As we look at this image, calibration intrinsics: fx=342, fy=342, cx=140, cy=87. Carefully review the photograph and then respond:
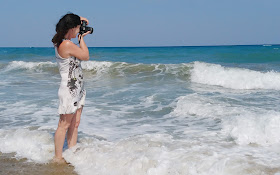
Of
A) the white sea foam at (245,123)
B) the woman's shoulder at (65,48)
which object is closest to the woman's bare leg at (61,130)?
the woman's shoulder at (65,48)

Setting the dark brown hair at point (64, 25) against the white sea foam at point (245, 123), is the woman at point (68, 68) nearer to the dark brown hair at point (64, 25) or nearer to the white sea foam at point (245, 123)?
the dark brown hair at point (64, 25)

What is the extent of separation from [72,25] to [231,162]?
228 centimetres

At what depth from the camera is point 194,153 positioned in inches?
159

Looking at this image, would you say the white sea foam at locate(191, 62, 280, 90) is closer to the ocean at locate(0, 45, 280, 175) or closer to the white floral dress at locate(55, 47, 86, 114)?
the ocean at locate(0, 45, 280, 175)

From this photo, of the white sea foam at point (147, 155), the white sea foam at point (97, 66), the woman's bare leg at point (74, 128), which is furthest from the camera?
the white sea foam at point (97, 66)

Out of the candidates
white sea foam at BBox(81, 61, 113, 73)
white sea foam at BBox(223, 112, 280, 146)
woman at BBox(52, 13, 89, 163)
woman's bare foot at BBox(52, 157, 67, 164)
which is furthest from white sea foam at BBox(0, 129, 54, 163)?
white sea foam at BBox(81, 61, 113, 73)

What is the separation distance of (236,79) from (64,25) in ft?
32.1

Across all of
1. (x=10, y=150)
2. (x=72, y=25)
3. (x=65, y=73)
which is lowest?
(x=10, y=150)

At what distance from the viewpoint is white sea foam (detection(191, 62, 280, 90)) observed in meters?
11.7

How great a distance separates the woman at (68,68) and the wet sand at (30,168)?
194 mm

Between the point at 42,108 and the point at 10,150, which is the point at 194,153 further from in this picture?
the point at 42,108

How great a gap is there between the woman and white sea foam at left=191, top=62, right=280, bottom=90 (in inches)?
336

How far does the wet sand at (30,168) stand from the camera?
150 inches

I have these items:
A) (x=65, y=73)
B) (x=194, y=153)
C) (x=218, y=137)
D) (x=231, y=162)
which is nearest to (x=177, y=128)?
(x=218, y=137)
